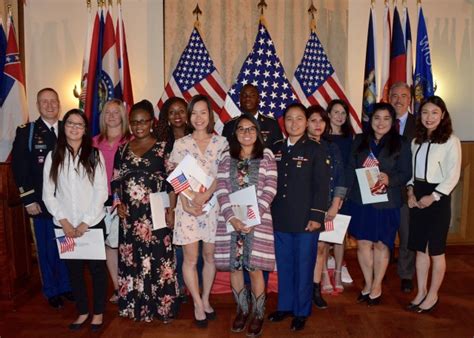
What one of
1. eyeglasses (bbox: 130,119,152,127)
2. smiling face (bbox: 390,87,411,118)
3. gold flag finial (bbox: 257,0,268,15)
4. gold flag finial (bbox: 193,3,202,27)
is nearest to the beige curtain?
gold flag finial (bbox: 193,3,202,27)

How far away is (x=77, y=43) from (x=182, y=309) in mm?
3786

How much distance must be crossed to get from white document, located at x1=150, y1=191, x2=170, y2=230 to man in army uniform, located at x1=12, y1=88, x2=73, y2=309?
1.13 metres

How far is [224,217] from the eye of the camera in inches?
128

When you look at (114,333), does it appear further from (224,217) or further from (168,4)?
(168,4)

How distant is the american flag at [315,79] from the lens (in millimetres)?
5402

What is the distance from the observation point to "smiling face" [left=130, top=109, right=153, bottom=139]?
337cm

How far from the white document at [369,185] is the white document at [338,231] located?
0.23 m

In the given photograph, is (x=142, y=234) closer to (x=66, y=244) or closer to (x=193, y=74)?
(x=66, y=244)

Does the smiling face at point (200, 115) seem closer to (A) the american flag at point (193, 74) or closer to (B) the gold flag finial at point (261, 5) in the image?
(A) the american flag at point (193, 74)

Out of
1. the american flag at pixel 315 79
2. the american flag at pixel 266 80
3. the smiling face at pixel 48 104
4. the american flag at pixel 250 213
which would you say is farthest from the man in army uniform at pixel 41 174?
the american flag at pixel 315 79

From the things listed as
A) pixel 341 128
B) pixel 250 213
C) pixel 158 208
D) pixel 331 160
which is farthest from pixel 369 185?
pixel 158 208

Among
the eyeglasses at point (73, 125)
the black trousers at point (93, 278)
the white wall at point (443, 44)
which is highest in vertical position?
the white wall at point (443, 44)

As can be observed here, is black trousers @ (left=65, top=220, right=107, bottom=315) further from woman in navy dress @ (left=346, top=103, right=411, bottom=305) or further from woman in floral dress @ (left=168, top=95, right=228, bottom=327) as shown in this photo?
woman in navy dress @ (left=346, top=103, right=411, bottom=305)

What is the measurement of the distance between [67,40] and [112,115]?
2.71 metres
